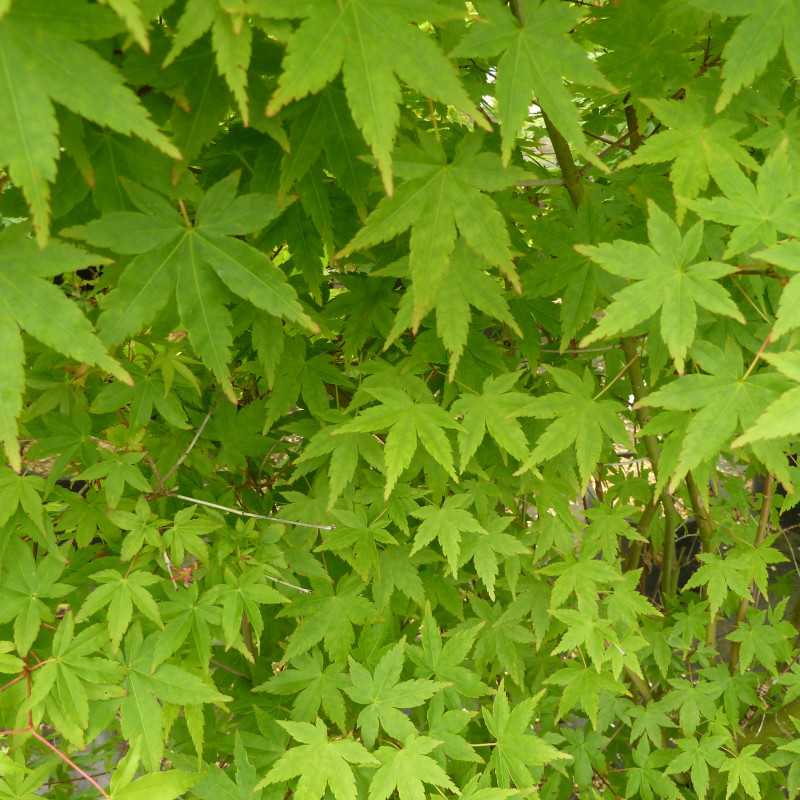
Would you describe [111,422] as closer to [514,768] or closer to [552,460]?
[552,460]

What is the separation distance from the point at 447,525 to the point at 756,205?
2.62ft

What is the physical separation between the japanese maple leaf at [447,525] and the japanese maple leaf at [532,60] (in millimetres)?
738

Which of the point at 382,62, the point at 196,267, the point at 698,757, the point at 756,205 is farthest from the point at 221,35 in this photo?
the point at 698,757

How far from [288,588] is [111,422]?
53 cm

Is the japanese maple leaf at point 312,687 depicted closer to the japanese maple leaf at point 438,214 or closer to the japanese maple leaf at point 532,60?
the japanese maple leaf at point 438,214

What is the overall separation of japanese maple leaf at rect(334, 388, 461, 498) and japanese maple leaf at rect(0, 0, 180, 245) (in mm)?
656

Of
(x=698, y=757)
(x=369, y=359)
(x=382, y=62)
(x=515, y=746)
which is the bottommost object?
(x=698, y=757)

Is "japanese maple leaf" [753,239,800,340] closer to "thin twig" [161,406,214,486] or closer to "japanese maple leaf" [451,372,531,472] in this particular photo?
"japanese maple leaf" [451,372,531,472]

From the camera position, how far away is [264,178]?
1304 mm

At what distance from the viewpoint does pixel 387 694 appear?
59.2 inches

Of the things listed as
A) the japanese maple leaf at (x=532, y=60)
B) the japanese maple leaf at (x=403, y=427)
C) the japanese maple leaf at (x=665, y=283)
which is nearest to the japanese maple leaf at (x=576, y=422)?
the japanese maple leaf at (x=403, y=427)

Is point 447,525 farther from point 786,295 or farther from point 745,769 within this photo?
point 745,769

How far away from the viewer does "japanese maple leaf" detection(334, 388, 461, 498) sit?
55.8 inches

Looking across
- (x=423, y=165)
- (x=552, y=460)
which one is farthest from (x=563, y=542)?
(x=423, y=165)
